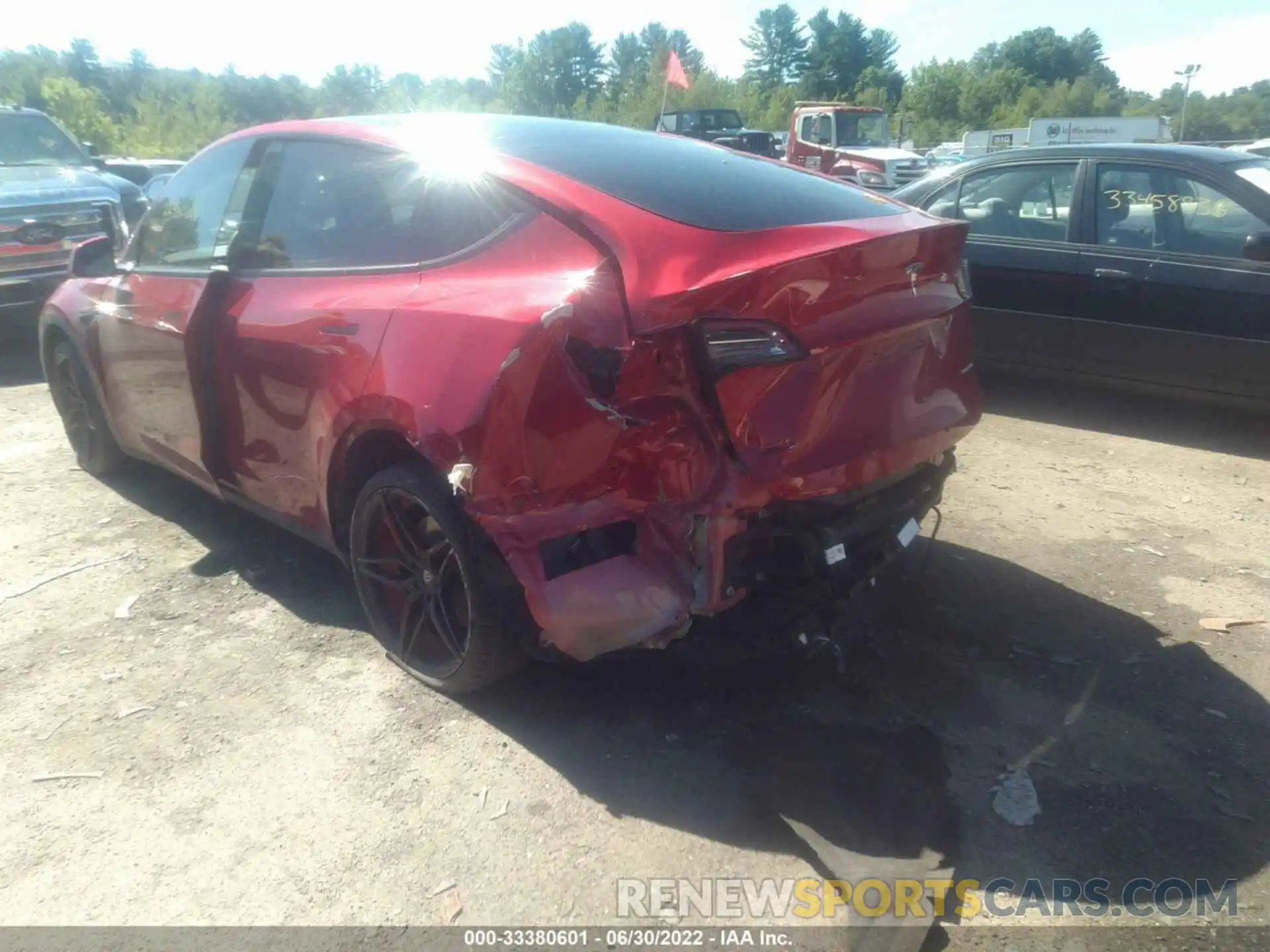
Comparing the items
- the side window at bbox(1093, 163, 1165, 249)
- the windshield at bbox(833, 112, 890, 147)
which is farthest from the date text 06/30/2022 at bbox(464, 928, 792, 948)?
the windshield at bbox(833, 112, 890, 147)

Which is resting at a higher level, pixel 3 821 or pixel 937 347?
pixel 937 347

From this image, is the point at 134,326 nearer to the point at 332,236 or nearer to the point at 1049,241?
the point at 332,236

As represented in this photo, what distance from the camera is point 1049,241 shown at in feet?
20.1

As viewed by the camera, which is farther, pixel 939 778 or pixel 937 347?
pixel 937 347

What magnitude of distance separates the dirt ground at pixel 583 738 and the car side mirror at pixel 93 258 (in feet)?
4.31

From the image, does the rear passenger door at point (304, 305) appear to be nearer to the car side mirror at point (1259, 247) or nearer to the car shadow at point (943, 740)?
the car shadow at point (943, 740)

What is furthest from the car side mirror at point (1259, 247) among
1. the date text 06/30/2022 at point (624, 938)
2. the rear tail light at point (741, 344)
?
the date text 06/30/2022 at point (624, 938)

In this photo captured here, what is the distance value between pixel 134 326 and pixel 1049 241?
16.9 ft

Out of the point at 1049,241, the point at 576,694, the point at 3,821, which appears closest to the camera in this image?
the point at 3,821

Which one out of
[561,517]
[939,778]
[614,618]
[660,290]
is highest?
[660,290]

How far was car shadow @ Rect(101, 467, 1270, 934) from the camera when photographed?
8.35ft

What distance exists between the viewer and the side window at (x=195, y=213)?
3.96 m

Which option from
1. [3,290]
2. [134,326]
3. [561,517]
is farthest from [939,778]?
[3,290]

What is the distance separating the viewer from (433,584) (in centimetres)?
315
